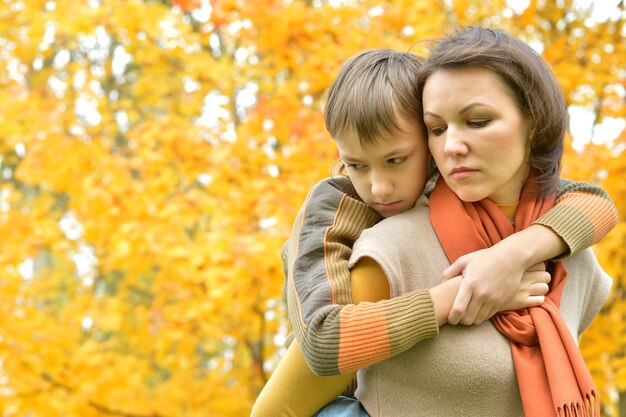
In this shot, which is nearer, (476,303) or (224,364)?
(476,303)

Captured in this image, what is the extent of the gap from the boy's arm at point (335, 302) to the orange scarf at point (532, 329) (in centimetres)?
18

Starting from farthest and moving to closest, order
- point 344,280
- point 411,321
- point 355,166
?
point 355,166, point 344,280, point 411,321

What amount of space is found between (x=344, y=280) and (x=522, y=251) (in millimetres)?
377

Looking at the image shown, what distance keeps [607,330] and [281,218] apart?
6.41ft

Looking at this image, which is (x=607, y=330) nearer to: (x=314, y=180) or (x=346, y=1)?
(x=314, y=180)

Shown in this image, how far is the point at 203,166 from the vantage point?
205 inches

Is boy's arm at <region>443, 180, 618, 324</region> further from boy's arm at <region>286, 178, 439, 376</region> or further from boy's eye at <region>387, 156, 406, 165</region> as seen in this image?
boy's eye at <region>387, 156, 406, 165</region>

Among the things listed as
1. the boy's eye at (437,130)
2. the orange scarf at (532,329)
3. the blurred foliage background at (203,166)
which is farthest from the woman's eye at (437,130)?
the blurred foliage background at (203,166)

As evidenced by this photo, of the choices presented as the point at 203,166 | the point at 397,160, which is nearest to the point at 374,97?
the point at 397,160

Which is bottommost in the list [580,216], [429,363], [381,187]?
[429,363]

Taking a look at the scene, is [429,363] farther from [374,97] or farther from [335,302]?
[374,97]

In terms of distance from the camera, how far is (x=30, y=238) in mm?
6219

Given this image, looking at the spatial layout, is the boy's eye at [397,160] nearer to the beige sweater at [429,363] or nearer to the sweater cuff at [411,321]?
the beige sweater at [429,363]

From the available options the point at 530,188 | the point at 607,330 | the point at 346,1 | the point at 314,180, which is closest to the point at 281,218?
the point at 314,180
